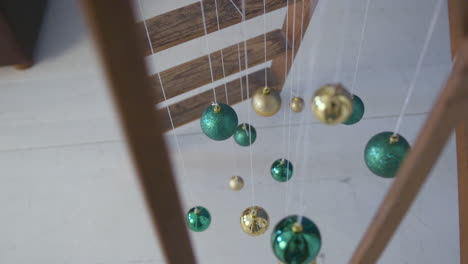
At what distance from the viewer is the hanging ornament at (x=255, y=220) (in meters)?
0.74

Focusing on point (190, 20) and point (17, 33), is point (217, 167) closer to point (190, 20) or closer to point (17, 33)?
point (190, 20)

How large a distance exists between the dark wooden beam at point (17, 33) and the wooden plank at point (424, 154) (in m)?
1.48

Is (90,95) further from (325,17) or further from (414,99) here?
(414,99)

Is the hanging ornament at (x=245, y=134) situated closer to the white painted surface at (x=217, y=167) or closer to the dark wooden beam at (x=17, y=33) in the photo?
the white painted surface at (x=217, y=167)

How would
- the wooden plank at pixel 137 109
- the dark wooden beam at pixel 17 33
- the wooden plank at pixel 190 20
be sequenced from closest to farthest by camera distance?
the wooden plank at pixel 137 109 → the wooden plank at pixel 190 20 → the dark wooden beam at pixel 17 33

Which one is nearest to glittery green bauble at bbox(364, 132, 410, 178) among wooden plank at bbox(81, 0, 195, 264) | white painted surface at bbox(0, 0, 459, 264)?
wooden plank at bbox(81, 0, 195, 264)

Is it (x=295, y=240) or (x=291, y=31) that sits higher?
(x=291, y=31)

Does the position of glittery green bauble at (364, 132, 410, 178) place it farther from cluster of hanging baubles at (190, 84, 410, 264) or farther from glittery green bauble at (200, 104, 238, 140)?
glittery green bauble at (200, 104, 238, 140)

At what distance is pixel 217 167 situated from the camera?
1276 mm

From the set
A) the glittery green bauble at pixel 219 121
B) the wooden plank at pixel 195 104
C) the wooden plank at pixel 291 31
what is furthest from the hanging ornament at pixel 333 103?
the wooden plank at pixel 195 104

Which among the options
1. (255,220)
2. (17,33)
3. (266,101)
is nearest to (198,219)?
(255,220)

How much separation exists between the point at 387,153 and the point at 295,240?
0.63 feet

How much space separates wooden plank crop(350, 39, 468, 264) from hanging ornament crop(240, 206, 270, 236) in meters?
0.28

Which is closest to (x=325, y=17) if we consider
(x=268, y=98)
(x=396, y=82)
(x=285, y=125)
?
(x=396, y=82)
